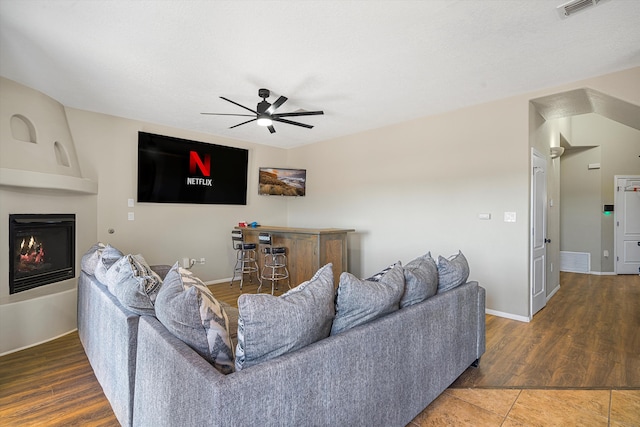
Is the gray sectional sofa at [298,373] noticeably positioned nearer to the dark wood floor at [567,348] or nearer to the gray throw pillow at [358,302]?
the gray throw pillow at [358,302]

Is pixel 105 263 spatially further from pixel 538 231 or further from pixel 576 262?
pixel 576 262

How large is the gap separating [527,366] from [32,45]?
493 cm

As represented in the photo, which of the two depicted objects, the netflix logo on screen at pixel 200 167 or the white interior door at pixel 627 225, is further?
the white interior door at pixel 627 225

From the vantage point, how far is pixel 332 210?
19.6ft

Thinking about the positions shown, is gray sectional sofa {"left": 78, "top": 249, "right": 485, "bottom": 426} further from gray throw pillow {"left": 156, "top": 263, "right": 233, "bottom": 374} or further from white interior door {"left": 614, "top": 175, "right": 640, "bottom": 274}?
white interior door {"left": 614, "top": 175, "right": 640, "bottom": 274}

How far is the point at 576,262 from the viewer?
22.3 feet

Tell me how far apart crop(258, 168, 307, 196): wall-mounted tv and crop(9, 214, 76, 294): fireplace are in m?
3.11

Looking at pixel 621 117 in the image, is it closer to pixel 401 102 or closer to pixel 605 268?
pixel 401 102

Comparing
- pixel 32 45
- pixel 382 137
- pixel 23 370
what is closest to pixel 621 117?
pixel 382 137

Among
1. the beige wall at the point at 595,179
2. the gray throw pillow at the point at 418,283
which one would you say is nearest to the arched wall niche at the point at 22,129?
the gray throw pillow at the point at 418,283

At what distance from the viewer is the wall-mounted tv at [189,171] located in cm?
480

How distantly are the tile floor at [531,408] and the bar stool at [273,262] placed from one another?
Answer: 3.16 metres

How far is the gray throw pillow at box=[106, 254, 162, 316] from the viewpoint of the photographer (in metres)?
1.73

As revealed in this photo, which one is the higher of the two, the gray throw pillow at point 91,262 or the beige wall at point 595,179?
the beige wall at point 595,179
